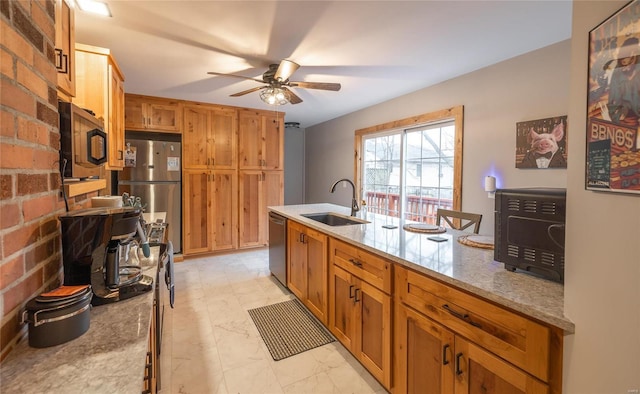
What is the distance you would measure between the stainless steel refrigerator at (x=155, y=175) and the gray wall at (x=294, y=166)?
2759mm

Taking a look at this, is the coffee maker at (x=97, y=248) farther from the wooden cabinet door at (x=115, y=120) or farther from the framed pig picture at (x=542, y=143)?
the framed pig picture at (x=542, y=143)

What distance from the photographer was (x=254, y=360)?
209 cm

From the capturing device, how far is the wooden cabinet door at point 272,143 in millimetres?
5004

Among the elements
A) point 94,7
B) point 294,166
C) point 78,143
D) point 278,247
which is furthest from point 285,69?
point 294,166

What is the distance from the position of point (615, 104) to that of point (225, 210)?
462 centimetres

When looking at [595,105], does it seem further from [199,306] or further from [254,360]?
[199,306]

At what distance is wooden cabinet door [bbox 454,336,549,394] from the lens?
1.00 meters

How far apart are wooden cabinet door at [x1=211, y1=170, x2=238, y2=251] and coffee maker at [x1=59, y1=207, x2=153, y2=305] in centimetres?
354

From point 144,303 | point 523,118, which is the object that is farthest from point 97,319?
point 523,118

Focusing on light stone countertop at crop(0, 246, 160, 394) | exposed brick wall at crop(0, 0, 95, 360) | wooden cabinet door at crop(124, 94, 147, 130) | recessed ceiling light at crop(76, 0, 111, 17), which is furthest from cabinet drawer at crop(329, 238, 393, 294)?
wooden cabinet door at crop(124, 94, 147, 130)

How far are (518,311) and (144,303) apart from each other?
4.54ft

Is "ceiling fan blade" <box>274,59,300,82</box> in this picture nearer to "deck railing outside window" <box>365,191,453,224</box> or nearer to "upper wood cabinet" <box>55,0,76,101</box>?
"upper wood cabinet" <box>55,0,76,101</box>

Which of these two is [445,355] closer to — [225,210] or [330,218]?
[330,218]

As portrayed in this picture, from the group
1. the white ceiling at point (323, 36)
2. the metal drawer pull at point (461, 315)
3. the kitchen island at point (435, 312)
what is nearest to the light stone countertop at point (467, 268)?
the kitchen island at point (435, 312)
